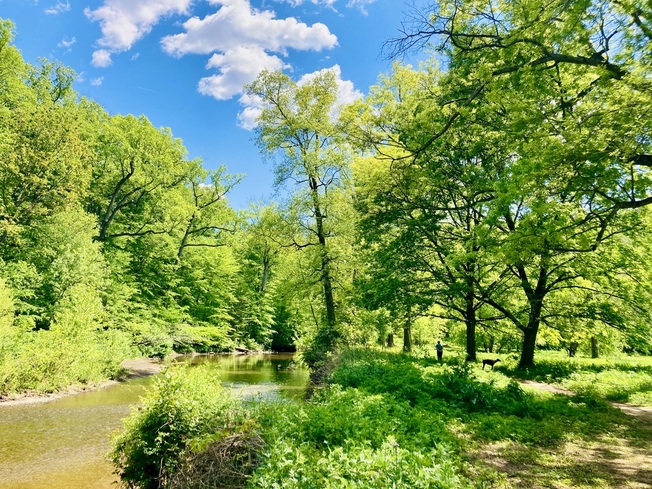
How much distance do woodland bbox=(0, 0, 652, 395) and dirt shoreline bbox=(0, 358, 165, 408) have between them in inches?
20.0

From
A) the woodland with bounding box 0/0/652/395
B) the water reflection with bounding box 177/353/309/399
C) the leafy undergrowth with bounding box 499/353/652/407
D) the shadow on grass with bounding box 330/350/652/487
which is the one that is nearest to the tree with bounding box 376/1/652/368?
the woodland with bounding box 0/0/652/395

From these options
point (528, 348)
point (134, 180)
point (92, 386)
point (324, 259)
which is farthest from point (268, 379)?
point (134, 180)

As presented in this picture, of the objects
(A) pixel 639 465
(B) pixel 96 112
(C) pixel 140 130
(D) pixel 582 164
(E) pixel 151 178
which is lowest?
(A) pixel 639 465

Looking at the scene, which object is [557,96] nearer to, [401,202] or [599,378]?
[401,202]

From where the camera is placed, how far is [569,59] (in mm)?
6992

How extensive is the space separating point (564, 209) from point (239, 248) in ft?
134

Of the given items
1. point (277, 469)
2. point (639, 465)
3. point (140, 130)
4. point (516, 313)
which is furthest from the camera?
point (140, 130)

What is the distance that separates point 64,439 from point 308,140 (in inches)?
672

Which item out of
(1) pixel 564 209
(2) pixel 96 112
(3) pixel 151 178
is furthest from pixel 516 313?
(2) pixel 96 112

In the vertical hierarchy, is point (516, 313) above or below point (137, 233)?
below

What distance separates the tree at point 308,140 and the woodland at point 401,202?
0.11 m

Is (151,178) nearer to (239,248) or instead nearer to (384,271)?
(239,248)

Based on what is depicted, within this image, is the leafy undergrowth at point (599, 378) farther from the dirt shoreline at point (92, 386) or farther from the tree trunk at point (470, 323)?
the dirt shoreline at point (92, 386)

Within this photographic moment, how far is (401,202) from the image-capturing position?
16922 mm
